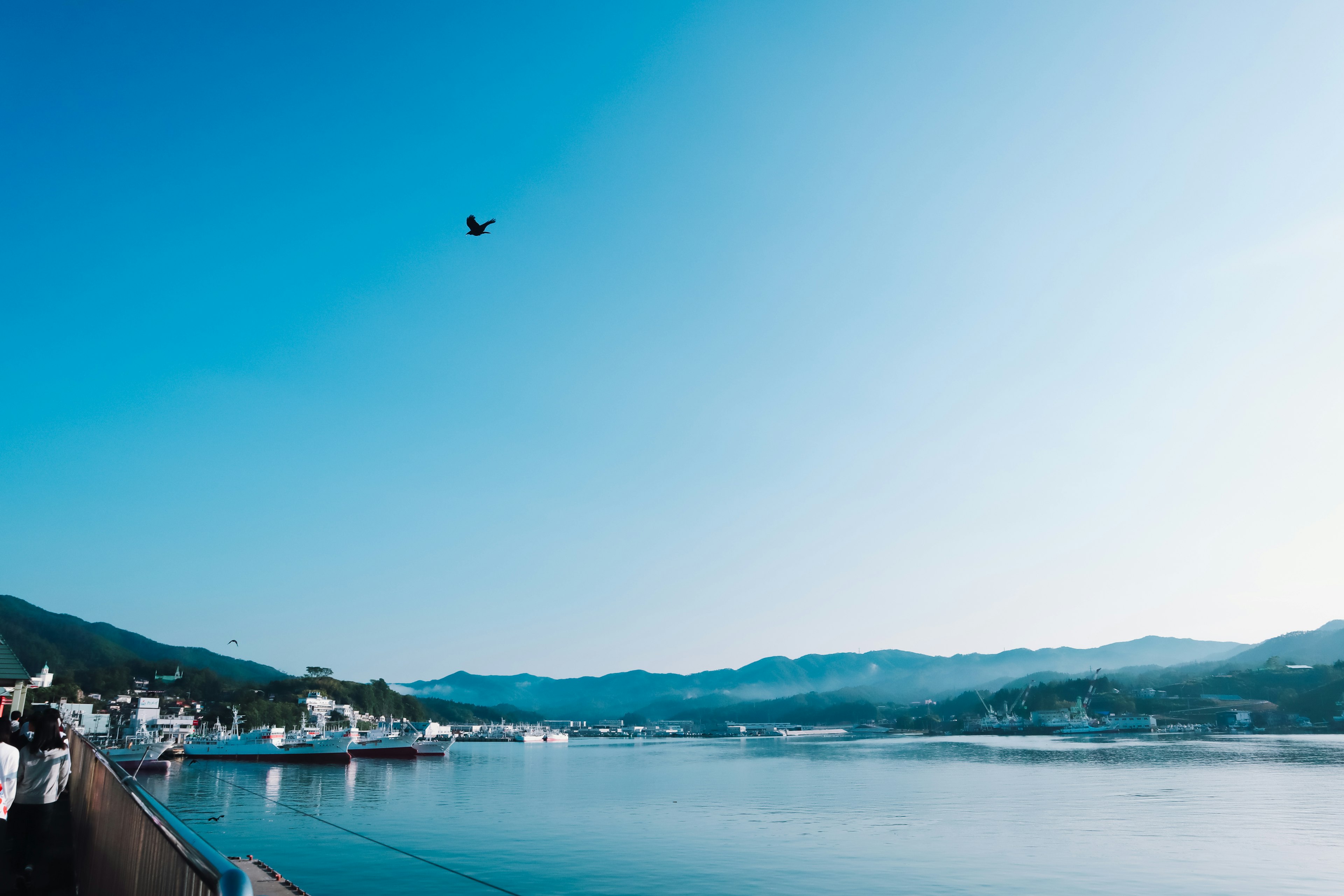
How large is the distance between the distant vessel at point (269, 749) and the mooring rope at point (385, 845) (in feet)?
88.2

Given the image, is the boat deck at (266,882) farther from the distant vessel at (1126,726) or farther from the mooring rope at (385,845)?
the distant vessel at (1126,726)

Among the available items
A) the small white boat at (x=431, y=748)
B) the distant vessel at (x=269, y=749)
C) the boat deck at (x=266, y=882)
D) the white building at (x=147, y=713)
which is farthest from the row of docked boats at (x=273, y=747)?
the boat deck at (x=266, y=882)

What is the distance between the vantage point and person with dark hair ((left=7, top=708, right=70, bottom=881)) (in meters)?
8.42

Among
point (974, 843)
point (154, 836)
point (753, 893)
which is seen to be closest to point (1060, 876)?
point (974, 843)

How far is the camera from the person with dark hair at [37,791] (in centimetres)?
842

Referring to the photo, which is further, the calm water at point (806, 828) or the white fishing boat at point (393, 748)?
the white fishing boat at point (393, 748)

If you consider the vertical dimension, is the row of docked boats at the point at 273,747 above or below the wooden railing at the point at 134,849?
below

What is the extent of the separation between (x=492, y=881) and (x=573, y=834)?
11393mm

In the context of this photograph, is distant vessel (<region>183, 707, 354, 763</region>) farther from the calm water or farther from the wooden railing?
the wooden railing

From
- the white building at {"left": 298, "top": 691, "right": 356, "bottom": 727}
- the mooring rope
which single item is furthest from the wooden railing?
the white building at {"left": 298, "top": 691, "right": 356, "bottom": 727}

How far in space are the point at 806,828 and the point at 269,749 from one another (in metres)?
75.5

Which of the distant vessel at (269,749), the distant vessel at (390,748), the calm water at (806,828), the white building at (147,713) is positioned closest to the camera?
the calm water at (806,828)

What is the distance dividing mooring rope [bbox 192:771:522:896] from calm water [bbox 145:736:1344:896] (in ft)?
1.24

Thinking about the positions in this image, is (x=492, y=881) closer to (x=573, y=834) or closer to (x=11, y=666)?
(x=573, y=834)
